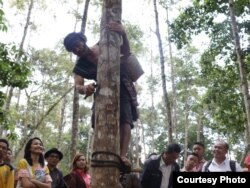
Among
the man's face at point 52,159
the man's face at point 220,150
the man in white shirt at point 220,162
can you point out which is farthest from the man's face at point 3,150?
the man's face at point 220,150

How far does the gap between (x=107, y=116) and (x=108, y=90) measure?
192 millimetres

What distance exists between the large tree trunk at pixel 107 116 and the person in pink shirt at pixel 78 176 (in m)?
2.41

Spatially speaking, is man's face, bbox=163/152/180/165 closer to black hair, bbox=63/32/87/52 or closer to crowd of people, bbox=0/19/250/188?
A: crowd of people, bbox=0/19/250/188

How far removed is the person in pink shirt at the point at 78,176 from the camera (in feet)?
15.5

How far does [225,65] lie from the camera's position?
33.5ft

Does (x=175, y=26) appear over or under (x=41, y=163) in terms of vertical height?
over

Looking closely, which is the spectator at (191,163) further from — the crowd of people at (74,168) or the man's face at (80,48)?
the man's face at (80,48)

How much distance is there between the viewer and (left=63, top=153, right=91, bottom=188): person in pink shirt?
4711 mm

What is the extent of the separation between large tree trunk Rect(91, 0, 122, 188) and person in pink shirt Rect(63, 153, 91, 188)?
7.90 feet

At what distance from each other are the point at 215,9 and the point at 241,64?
2042mm

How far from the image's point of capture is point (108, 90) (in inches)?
100

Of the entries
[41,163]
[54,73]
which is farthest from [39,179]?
[54,73]

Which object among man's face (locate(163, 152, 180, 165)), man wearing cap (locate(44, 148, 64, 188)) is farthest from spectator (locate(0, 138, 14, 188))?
man's face (locate(163, 152, 180, 165))

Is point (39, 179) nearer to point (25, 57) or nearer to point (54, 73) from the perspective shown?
point (25, 57)
